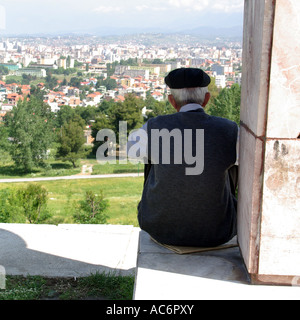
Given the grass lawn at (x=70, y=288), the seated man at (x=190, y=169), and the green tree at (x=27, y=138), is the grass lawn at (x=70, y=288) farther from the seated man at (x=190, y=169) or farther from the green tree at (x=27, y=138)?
the green tree at (x=27, y=138)

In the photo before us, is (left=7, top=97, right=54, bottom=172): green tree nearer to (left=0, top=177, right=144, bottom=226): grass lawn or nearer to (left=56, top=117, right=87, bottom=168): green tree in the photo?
(left=56, top=117, right=87, bottom=168): green tree

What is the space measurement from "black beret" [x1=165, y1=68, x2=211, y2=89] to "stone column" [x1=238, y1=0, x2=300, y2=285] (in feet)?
1.18

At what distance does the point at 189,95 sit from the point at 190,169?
35 cm

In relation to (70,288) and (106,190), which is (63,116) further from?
(70,288)

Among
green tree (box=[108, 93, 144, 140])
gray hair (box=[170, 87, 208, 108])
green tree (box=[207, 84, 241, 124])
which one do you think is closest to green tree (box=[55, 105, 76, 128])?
green tree (box=[108, 93, 144, 140])

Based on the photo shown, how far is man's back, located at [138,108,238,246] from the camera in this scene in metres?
1.96

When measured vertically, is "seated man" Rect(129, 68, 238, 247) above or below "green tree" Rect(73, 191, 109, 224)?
above

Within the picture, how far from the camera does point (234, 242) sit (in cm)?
218

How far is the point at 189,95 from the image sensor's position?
2.06 meters

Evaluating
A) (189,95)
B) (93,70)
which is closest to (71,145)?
(189,95)

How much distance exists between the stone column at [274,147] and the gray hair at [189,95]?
380 mm

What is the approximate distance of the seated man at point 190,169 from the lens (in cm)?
196

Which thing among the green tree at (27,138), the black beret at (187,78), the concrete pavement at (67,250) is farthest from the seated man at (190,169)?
the green tree at (27,138)

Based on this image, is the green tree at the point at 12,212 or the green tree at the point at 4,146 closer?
the green tree at the point at 12,212
